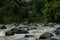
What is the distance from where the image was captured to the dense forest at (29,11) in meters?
47.3

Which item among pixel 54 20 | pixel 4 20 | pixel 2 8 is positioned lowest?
pixel 54 20

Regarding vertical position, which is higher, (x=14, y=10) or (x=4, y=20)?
(x=14, y=10)

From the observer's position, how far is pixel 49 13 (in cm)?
4734

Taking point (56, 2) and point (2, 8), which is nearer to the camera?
point (56, 2)

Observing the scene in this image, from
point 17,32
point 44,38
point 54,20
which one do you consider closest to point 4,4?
point 54,20

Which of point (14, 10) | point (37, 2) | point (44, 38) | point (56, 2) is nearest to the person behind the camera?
point (44, 38)

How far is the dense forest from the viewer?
155 feet

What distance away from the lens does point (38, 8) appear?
6134 centimetres

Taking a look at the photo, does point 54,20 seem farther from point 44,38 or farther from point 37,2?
point 44,38

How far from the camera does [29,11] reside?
193 ft

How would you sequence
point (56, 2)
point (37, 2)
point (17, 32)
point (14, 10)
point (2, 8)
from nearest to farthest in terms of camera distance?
point (17, 32), point (56, 2), point (2, 8), point (14, 10), point (37, 2)

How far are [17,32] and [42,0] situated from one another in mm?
39926

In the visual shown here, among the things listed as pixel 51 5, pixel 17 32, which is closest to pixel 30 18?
pixel 51 5

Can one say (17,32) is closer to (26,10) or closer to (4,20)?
(4,20)
